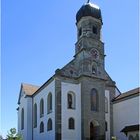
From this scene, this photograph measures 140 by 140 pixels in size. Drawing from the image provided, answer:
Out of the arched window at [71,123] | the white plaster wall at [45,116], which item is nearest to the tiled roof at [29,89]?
the white plaster wall at [45,116]

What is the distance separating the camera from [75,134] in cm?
3838

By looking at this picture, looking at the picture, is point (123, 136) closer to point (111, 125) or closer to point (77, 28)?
point (111, 125)

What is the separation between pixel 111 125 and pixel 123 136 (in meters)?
2.36

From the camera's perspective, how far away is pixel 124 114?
40938mm

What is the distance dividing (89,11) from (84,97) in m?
12.3

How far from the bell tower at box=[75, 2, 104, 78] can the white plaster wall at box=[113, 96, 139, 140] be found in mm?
4999

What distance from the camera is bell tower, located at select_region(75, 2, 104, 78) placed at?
1624 inches

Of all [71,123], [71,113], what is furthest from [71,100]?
[71,123]

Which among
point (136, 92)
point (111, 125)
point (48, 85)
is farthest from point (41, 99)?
point (136, 92)

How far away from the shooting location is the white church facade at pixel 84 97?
38.3 m

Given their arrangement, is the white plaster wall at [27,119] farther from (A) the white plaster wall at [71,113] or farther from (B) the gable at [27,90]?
(A) the white plaster wall at [71,113]

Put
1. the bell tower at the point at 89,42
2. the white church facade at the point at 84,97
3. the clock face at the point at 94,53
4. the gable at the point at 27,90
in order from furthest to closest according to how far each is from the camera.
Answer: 1. the gable at the point at 27,90
2. the clock face at the point at 94,53
3. the bell tower at the point at 89,42
4. the white church facade at the point at 84,97

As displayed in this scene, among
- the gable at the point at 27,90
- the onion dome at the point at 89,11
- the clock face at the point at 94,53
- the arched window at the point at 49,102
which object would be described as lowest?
the arched window at the point at 49,102

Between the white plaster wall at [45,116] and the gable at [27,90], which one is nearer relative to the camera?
the white plaster wall at [45,116]
